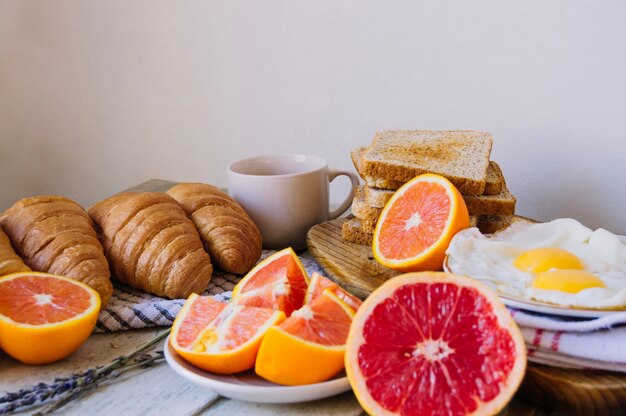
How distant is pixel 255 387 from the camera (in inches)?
31.5

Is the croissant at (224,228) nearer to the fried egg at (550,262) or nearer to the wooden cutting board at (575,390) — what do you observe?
the fried egg at (550,262)

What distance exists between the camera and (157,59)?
224 centimetres

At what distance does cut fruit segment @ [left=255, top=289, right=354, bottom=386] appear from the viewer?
0.80 metres

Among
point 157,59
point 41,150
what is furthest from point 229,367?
point 41,150

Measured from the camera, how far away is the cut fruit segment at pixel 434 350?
704 millimetres

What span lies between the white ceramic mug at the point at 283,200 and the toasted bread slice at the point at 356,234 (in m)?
0.12

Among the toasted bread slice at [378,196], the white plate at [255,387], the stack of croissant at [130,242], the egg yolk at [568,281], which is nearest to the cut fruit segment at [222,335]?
the white plate at [255,387]

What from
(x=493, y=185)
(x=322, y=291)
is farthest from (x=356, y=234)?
(x=322, y=291)


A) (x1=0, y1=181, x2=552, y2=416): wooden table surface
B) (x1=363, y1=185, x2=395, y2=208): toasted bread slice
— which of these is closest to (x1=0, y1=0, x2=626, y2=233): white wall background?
(x1=363, y1=185, x2=395, y2=208): toasted bread slice

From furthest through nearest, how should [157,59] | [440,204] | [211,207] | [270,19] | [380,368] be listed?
[157,59], [270,19], [211,207], [440,204], [380,368]

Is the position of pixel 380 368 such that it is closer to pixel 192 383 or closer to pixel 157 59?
pixel 192 383

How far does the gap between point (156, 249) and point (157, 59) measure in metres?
1.24

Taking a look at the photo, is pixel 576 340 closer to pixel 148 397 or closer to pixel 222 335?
pixel 222 335

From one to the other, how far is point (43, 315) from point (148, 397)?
208mm
